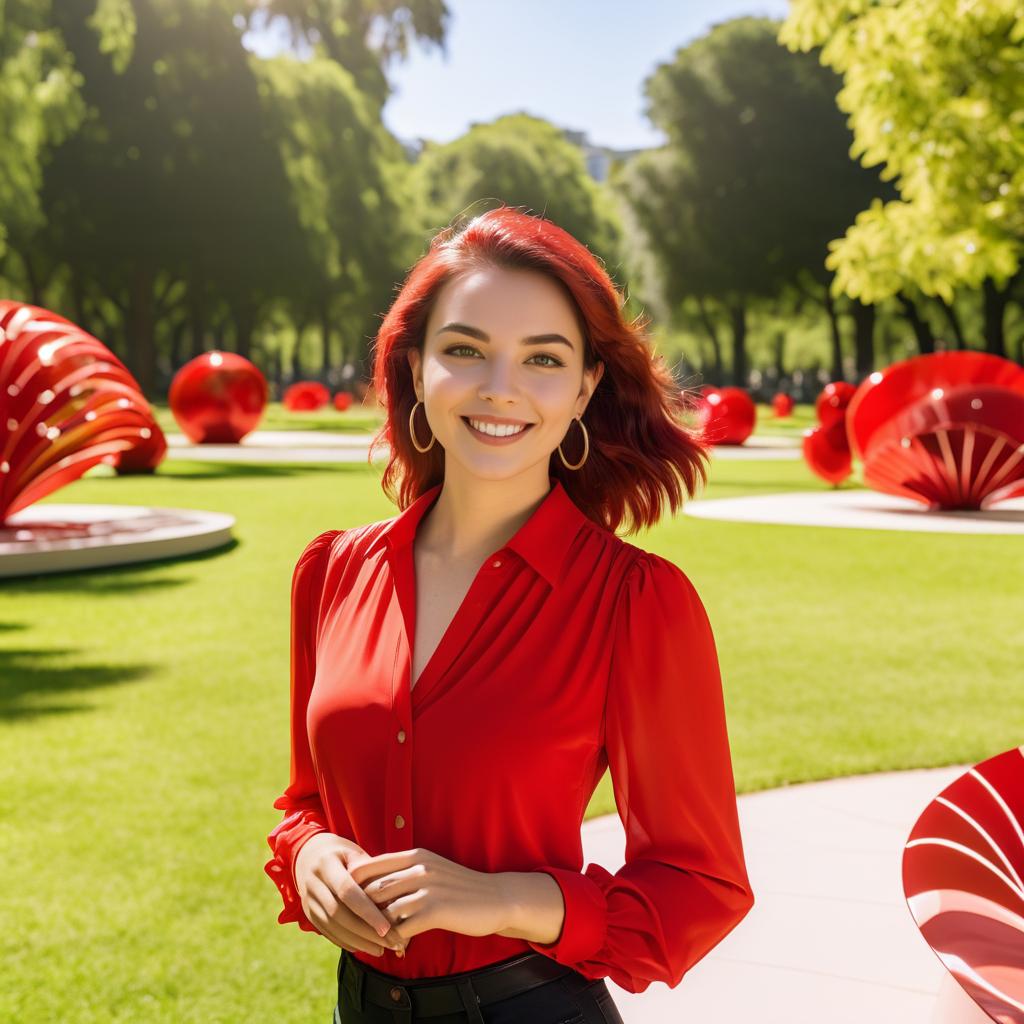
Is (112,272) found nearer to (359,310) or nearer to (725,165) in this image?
(359,310)

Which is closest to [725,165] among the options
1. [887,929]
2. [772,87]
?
[772,87]

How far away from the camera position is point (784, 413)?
159 ft

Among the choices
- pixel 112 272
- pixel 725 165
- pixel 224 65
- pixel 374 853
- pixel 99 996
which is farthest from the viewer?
pixel 725 165

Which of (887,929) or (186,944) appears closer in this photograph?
(887,929)

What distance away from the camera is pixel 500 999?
1.98 m

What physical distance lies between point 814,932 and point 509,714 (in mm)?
2521

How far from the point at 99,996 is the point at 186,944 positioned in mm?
401

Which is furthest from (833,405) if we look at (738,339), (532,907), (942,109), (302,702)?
(738,339)

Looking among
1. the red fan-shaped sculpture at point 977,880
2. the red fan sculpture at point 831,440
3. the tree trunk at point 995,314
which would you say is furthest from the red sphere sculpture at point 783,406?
the red fan-shaped sculpture at point 977,880

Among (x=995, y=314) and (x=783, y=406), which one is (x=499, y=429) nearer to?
(x=995, y=314)

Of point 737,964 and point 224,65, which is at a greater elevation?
point 224,65

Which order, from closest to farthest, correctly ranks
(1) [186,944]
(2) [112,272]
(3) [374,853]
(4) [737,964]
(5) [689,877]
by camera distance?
(5) [689,877] < (3) [374,853] < (4) [737,964] < (1) [186,944] < (2) [112,272]

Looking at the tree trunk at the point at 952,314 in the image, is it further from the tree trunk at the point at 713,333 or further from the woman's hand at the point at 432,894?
the woman's hand at the point at 432,894

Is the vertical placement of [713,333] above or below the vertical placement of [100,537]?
above
